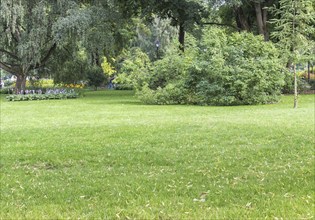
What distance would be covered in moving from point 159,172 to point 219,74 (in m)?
12.2

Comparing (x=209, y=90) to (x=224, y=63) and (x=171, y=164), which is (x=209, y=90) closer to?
(x=224, y=63)

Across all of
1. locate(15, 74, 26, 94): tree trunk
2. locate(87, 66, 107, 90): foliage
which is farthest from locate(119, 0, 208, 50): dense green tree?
locate(87, 66, 107, 90): foliage

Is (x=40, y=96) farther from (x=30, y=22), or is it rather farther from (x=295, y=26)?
(x=295, y=26)

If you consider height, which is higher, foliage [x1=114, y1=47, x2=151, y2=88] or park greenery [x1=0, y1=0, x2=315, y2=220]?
foliage [x1=114, y1=47, x2=151, y2=88]

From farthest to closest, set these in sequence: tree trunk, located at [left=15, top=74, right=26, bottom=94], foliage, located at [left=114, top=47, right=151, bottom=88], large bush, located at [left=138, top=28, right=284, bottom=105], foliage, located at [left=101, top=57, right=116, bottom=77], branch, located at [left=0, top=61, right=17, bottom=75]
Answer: foliage, located at [left=101, top=57, right=116, bottom=77]
tree trunk, located at [left=15, top=74, right=26, bottom=94]
branch, located at [left=0, top=61, right=17, bottom=75]
foliage, located at [left=114, top=47, right=151, bottom=88]
large bush, located at [left=138, top=28, right=284, bottom=105]

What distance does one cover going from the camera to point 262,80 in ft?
56.3

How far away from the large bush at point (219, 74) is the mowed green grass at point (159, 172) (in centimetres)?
798

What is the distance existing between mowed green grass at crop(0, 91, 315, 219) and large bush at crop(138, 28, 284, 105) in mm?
7977

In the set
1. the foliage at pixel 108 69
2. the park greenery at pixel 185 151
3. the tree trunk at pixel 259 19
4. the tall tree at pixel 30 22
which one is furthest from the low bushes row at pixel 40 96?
the foliage at pixel 108 69

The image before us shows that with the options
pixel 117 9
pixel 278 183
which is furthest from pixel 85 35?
pixel 278 183

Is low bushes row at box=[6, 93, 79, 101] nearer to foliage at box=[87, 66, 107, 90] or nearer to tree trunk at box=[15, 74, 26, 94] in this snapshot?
tree trunk at box=[15, 74, 26, 94]

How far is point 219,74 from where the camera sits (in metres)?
17.2

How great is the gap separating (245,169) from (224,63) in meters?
12.8

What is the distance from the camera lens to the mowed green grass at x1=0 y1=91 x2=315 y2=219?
13.1 feet
